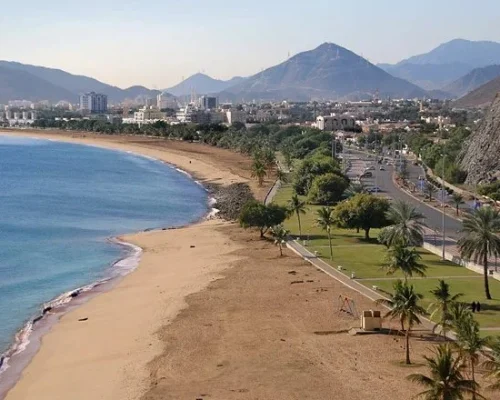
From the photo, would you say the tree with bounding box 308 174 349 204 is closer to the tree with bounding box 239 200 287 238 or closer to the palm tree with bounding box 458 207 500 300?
the tree with bounding box 239 200 287 238

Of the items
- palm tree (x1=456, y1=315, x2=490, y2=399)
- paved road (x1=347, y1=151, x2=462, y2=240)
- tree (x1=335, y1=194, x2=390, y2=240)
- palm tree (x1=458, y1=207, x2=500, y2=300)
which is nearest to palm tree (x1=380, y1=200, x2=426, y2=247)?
palm tree (x1=458, y1=207, x2=500, y2=300)

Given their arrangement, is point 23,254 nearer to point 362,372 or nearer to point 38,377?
point 38,377

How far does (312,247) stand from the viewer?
47.6m

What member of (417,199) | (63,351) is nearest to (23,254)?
(63,351)

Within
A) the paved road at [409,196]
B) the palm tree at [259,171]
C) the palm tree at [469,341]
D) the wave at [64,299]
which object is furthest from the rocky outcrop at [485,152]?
the palm tree at [469,341]

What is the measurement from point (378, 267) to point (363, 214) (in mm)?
8394

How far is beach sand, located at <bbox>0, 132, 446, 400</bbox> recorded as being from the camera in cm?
2511

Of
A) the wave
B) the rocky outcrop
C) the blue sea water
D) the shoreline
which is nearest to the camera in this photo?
the shoreline

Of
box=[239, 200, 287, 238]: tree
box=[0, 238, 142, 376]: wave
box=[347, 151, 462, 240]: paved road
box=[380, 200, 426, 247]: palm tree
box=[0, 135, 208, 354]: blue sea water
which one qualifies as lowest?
box=[0, 135, 208, 354]: blue sea water

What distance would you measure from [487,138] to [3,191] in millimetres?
49770

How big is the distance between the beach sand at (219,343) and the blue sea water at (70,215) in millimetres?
3385

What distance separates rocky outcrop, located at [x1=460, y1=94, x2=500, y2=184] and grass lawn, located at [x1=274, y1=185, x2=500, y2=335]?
26935mm

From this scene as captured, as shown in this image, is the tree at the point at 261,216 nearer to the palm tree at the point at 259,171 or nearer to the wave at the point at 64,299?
the wave at the point at 64,299

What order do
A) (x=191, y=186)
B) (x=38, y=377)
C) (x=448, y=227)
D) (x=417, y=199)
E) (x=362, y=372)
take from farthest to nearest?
(x=191, y=186)
(x=417, y=199)
(x=448, y=227)
(x=38, y=377)
(x=362, y=372)
